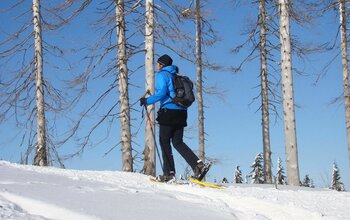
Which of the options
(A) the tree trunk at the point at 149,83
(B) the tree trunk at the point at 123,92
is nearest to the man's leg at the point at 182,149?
(A) the tree trunk at the point at 149,83

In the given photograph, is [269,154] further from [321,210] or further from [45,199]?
[45,199]

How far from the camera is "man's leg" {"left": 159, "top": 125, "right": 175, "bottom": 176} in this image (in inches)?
262

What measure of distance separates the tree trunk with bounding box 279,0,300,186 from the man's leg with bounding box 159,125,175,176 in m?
5.67

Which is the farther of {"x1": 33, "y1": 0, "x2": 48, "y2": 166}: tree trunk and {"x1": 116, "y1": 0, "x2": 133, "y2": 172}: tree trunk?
{"x1": 33, "y1": 0, "x2": 48, "y2": 166}: tree trunk

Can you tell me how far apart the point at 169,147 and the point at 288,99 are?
593 centimetres

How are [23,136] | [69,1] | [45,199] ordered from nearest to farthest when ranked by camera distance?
[45,199] < [69,1] < [23,136]

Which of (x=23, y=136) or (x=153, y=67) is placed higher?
(x=153, y=67)

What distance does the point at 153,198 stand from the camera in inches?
172

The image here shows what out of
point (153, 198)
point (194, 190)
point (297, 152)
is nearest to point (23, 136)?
point (297, 152)

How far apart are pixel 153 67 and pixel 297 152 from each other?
4586 millimetres

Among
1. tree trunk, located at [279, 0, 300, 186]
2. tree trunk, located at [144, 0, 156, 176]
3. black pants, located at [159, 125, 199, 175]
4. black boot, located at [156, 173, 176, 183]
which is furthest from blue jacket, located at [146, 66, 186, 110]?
tree trunk, located at [279, 0, 300, 186]

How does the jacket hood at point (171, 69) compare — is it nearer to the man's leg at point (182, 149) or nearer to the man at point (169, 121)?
the man at point (169, 121)

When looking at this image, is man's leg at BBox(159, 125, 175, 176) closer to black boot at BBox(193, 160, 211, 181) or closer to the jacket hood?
black boot at BBox(193, 160, 211, 181)

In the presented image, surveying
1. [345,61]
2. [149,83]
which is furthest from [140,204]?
[345,61]
